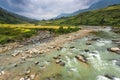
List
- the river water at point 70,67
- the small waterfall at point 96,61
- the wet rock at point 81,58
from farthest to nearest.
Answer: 1. the wet rock at point 81,58
2. the small waterfall at point 96,61
3. the river water at point 70,67

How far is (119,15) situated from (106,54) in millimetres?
131231

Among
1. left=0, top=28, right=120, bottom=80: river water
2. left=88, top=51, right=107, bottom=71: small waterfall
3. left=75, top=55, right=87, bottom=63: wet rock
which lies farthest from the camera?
left=75, top=55, right=87, bottom=63: wet rock

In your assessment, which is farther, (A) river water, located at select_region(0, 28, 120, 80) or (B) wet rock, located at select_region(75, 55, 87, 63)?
A: (B) wet rock, located at select_region(75, 55, 87, 63)

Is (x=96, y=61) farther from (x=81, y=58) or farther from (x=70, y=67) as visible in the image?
(x=70, y=67)

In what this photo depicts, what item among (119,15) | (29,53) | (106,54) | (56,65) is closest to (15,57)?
(29,53)

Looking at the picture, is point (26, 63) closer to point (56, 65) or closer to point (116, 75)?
point (56, 65)

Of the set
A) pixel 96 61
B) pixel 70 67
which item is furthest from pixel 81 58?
pixel 70 67

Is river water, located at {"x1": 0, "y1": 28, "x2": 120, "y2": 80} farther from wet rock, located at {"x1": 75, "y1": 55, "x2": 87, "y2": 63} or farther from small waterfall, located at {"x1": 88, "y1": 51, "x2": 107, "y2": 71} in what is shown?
wet rock, located at {"x1": 75, "y1": 55, "x2": 87, "y2": 63}

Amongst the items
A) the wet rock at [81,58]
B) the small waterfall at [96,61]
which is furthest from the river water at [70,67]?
the wet rock at [81,58]

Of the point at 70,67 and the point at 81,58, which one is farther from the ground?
the point at 81,58

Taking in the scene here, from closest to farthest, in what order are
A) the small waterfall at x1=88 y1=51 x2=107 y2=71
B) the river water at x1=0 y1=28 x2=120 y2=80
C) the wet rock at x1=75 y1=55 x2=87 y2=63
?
the river water at x1=0 y1=28 x2=120 y2=80
the small waterfall at x1=88 y1=51 x2=107 y2=71
the wet rock at x1=75 y1=55 x2=87 y2=63

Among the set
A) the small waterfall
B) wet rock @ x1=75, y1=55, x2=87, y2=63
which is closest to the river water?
the small waterfall

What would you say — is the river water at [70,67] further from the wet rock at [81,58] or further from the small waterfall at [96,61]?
the wet rock at [81,58]

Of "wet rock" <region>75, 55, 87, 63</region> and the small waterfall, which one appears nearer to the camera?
the small waterfall
